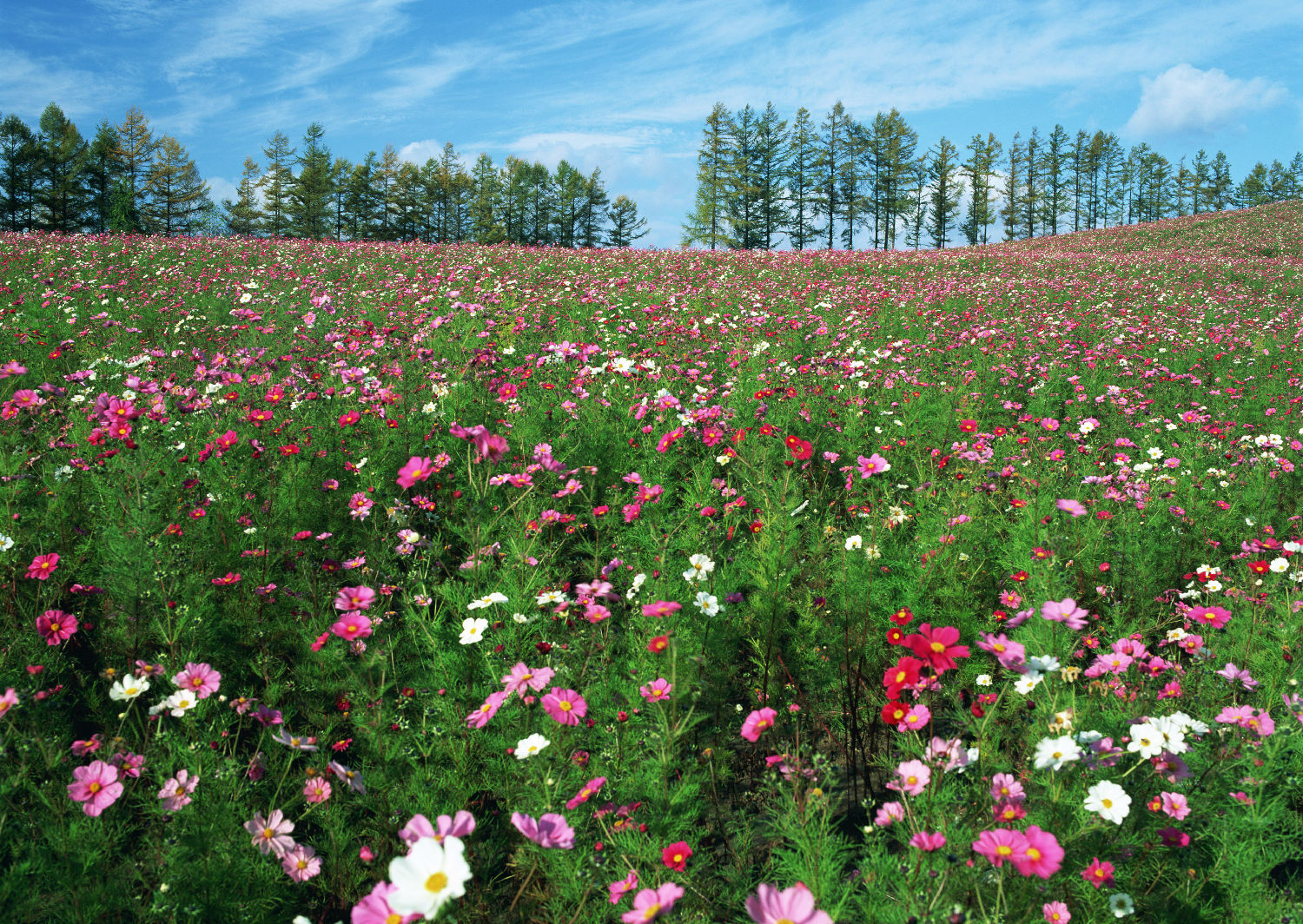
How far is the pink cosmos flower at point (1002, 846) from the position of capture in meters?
1.30

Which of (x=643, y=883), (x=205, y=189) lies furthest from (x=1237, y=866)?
(x=205, y=189)

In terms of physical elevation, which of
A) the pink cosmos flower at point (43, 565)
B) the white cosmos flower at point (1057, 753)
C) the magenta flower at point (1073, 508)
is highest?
the magenta flower at point (1073, 508)

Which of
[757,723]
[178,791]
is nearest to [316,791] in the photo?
[178,791]

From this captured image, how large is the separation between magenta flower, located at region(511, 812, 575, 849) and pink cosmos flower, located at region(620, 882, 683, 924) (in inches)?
8.0

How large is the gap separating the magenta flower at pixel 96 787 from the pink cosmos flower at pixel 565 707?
3.65 feet

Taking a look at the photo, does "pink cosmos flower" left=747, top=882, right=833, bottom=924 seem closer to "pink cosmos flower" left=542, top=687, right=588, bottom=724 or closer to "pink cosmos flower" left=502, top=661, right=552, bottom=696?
"pink cosmos flower" left=542, top=687, right=588, bottom=724

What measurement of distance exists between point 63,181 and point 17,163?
3287 mm

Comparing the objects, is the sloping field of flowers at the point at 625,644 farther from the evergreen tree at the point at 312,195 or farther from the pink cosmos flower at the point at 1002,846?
the evergreen tree at the point at 312,195

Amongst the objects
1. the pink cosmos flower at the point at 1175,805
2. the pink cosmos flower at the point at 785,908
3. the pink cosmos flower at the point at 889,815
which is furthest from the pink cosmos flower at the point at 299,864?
the pink cosmos flower at the point at 1175,805

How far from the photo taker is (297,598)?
2.68 m

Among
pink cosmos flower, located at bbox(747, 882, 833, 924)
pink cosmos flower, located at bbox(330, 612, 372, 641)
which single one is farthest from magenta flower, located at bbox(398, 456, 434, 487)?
pink cosmos flower, located at bbox(747, 882, 833, 924)

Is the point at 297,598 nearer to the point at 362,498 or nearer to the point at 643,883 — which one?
the point at 362,498

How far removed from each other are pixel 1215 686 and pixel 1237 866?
0.86 m

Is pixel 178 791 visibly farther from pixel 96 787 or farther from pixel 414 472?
pixel 414 472
